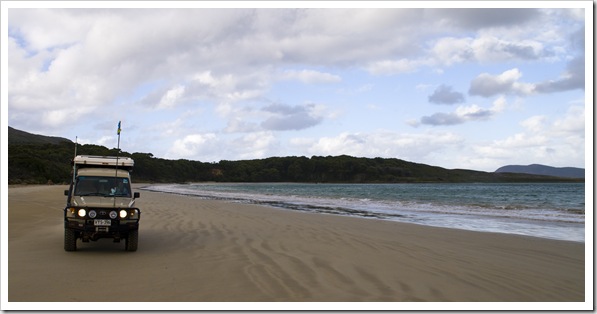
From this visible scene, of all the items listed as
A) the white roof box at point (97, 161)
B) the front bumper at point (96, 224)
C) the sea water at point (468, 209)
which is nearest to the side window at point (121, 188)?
the white roof box at point (97, 161)

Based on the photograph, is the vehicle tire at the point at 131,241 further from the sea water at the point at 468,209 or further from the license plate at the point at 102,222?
the sea water at the point at 468,209

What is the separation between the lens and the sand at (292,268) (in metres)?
7.04

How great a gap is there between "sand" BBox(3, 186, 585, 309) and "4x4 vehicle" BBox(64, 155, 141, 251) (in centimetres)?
46

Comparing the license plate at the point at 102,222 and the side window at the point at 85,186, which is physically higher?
the side window at the point at 85,186

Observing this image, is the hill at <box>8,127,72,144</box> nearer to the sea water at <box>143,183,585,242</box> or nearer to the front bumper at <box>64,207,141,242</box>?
the sea water at <box>143,183,585,242</box>

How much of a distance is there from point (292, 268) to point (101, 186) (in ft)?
17.2

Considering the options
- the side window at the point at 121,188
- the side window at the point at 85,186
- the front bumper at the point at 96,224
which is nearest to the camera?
the front bumper at the point at 96,224

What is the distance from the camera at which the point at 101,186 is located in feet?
36.2

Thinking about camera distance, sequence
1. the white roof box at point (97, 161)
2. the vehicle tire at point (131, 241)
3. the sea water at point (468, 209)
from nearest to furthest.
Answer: the vehicle tire at point (131, 241) < the white roof box at point (97, 161) < the sea water at point (468, 209)

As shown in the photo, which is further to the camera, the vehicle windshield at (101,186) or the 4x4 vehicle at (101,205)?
the vehicle windshield at (101,186)

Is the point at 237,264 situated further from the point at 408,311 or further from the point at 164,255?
the point at 408,311

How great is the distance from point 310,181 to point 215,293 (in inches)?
6871

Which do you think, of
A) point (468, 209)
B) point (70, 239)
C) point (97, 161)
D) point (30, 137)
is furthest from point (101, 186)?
point (30, 137)

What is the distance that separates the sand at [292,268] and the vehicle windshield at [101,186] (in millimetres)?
1294
